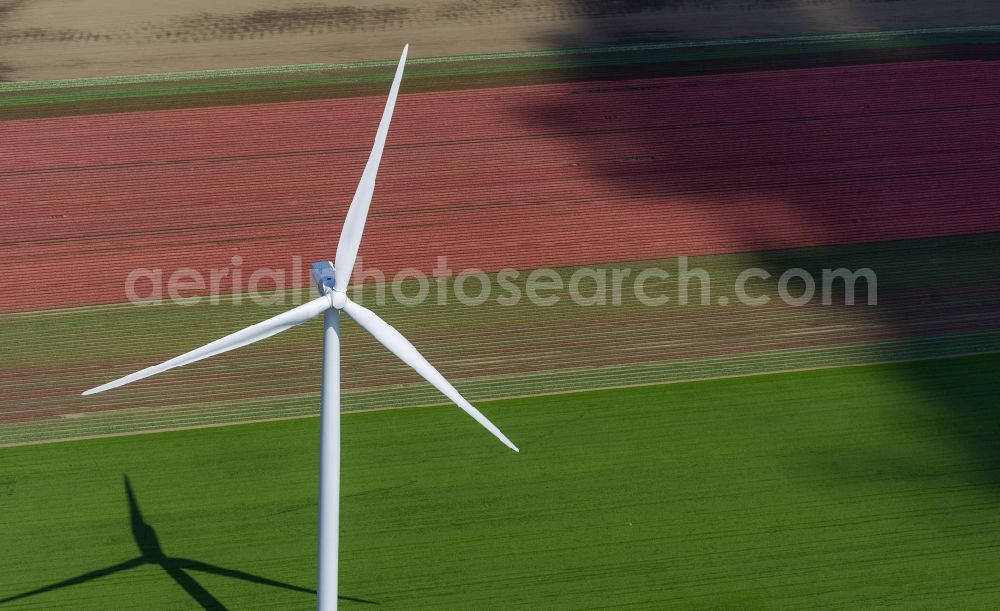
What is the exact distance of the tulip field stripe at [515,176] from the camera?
30.0 meters

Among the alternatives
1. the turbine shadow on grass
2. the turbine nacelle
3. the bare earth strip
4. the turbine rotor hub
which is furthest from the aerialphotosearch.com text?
the turbine rotor hub

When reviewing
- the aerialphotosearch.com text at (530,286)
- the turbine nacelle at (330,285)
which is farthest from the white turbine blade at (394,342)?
the aerialphotosearch.com text at (530,286)

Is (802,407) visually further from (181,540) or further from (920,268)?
(181,540)

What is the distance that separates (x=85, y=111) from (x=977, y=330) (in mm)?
24128

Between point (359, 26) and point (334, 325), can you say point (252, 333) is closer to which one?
point (334, 325)

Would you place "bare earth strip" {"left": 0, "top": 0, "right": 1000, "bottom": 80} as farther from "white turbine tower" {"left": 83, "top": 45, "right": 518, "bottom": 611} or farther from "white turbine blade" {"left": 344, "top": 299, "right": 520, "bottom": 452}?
"white turbine blade" {"left": 344, "top": 299, "right": 520, "bottom": 452}

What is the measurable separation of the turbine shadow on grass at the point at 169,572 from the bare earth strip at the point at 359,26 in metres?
21.3

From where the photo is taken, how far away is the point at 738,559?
20.7 meters

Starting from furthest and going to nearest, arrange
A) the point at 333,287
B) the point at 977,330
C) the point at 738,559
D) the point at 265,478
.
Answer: the point at 977,330, the point at 265,478, the point at 738,559, the point at 333,287

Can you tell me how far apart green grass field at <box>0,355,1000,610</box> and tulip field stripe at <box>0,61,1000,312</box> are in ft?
20.6

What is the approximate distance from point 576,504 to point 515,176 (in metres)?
12.9

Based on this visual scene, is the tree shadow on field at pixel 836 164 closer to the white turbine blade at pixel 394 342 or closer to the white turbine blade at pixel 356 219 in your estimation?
the white turbine blade at pixel 394 342

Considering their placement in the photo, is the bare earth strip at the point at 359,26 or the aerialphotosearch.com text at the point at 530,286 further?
the bare earth strip at the point at 359,26

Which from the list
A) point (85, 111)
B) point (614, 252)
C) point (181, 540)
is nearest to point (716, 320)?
point (614, 252)
